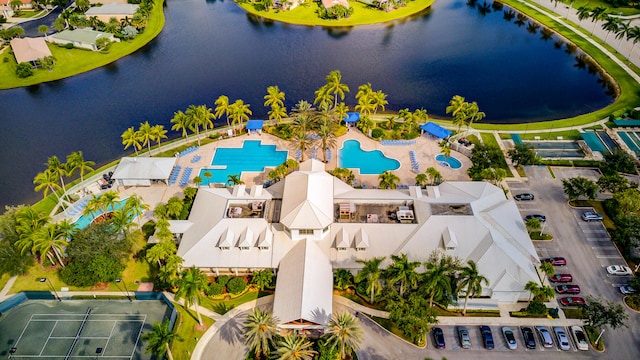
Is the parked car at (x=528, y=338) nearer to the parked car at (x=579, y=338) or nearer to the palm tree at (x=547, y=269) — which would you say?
the parked car at (x=579, y=338)

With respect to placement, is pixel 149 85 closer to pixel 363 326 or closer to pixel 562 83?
pixel 363 326

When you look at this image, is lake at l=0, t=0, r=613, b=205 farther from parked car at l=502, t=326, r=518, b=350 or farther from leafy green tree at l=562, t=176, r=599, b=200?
parked car at l=502, t=326, r=518, b=350

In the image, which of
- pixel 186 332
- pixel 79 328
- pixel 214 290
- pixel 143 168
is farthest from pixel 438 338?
pixel 143 168

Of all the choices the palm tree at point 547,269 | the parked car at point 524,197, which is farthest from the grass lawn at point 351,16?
the palm tree at point 547,269

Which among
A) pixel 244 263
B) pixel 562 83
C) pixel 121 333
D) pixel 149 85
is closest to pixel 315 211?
pixel 244 263

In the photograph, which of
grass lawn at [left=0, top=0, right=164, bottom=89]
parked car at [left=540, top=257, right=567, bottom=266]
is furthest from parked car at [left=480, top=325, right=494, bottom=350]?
grass lawn at [left=0, top=0, right=164, bottom=89]

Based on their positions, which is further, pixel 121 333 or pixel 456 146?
pixel 456 146

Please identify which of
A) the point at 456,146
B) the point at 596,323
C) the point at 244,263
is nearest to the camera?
the point at 596,323
